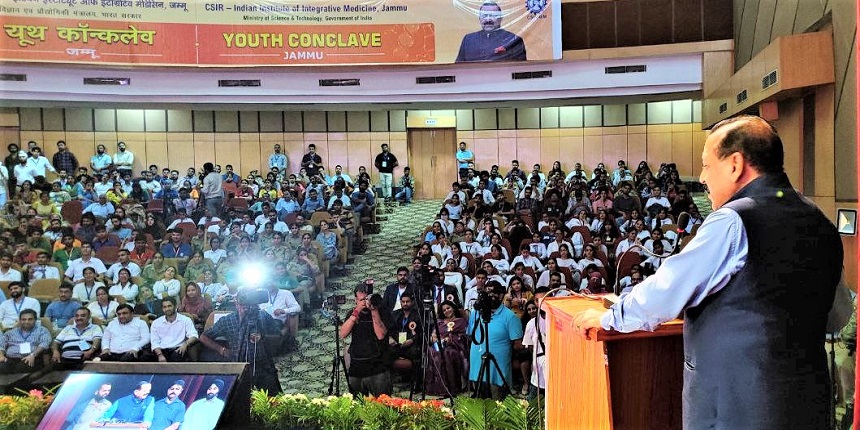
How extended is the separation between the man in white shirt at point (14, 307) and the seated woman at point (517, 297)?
3026 millimetres

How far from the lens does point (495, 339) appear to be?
3752 mm

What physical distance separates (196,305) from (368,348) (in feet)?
4.78

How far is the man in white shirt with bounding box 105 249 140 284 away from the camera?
5105 millimetres

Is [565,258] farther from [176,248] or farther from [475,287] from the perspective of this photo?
[176,248]

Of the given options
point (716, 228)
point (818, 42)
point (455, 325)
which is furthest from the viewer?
point (818, 42)

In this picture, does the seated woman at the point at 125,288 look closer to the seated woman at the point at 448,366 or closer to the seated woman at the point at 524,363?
the seated woman at the point at 448,366

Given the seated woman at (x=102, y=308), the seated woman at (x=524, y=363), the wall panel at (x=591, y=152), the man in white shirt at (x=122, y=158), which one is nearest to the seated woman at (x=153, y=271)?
the seated woman at (x=102, y=308)

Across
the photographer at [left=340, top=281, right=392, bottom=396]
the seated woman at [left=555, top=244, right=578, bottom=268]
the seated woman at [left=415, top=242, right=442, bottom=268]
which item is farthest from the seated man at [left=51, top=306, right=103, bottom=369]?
the seated woman at [left=555, top=244, right=578, bottom=268]

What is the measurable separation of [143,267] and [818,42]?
525 centimetres

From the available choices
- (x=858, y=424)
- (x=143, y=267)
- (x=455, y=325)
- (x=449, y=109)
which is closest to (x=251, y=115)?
(x=449, y=109)

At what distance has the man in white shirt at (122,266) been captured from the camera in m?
5.10

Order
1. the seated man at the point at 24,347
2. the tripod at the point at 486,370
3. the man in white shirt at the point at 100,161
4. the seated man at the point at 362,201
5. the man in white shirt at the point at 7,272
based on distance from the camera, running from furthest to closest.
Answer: the man in white shirt at the point at 100,161, the seated man at the point at 362,201, the man in white shirt at the point at 7,272, the seated man at the point at 24,347, the tripod at the point at 486,370

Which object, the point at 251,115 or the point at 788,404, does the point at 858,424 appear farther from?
the point at 251,115

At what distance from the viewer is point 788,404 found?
1092 mm
